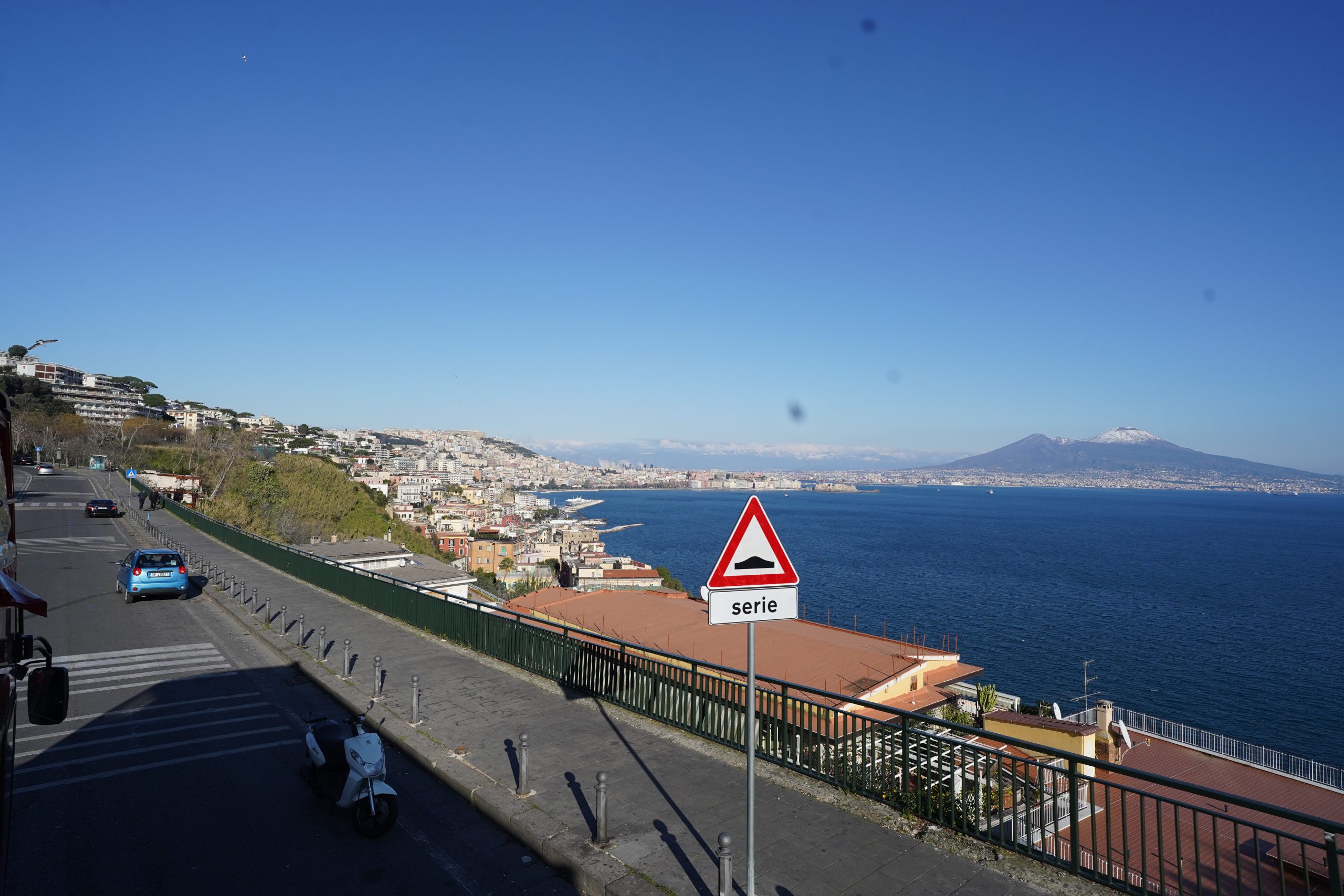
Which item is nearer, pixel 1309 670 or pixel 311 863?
pixel 311 863

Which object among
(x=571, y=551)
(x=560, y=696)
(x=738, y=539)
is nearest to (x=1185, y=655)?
(x=560, y=696)

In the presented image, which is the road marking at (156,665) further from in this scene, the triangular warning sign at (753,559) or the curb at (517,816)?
the triangular warning sign at (753,559)

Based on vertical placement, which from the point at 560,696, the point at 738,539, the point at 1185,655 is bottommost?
the point at 1185,655

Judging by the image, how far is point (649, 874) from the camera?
537 cm

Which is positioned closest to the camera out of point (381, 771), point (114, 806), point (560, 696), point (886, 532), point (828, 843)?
point (828, 843)

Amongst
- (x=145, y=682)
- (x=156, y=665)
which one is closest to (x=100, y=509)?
(x=156, y=665)

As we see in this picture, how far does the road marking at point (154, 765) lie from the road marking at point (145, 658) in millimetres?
5536

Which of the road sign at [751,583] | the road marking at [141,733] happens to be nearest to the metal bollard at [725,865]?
the road sign at [751,583]

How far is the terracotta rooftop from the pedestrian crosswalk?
32.8ft

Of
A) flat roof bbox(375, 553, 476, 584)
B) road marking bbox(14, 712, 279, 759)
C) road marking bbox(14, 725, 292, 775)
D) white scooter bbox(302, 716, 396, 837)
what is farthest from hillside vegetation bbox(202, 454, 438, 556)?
white scooter bbox(302, 716, 396, 837)

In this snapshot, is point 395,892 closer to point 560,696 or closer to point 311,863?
point 311,863

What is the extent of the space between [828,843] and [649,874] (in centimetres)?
147

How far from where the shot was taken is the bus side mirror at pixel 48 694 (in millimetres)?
3572

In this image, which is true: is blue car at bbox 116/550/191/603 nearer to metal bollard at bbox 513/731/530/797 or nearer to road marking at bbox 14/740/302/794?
road marking at bbox 14/740/302/794
